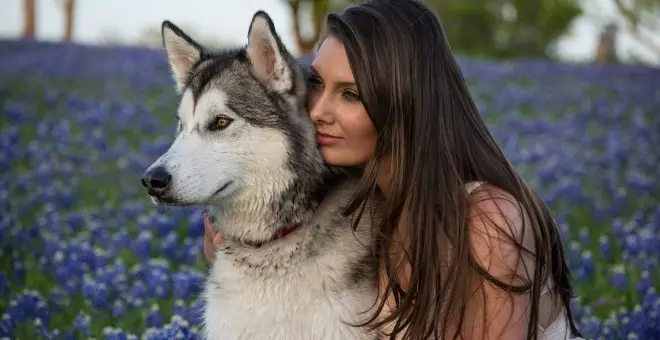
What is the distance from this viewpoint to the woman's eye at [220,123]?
3.83 m

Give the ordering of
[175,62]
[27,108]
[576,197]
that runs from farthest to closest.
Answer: [27,108] < [576,197] < [175,62]

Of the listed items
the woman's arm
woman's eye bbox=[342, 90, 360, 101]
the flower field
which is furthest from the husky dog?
the flower field

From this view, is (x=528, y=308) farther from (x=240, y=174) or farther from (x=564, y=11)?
(x=564, y=11)

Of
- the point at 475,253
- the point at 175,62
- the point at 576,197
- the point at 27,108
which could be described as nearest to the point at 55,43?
the point at 27,108

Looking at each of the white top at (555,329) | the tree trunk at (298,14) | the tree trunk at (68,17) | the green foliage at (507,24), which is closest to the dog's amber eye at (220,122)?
the white top at (555,329)

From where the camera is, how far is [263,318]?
12.1ft

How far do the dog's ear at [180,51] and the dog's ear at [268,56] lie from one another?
0.38 meters

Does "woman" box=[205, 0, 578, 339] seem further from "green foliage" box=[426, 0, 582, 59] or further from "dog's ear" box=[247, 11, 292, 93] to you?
"green foliage" box=[426, 0, 582, 59]

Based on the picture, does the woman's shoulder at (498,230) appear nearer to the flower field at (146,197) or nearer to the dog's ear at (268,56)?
the dog's ear at (268,56)

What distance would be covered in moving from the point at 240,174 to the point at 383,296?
809 mm

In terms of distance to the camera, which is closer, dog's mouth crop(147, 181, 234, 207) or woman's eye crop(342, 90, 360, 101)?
dog's mouth crop(147, 181, 234, 207)

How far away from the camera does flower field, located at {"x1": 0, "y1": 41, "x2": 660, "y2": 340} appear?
5020 millimetres

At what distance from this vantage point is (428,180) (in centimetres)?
371

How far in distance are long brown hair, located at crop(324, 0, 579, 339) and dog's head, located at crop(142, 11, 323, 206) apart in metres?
0.32
